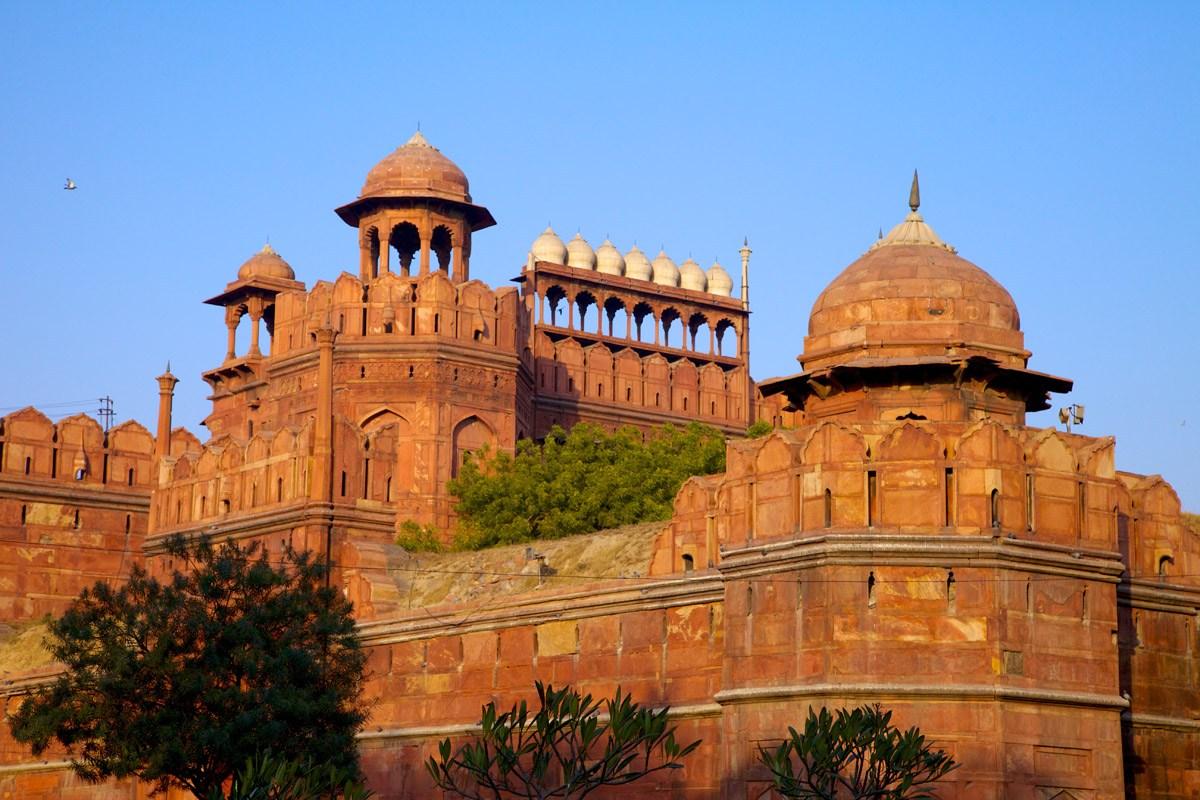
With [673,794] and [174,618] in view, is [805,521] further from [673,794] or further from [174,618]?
[174,618]

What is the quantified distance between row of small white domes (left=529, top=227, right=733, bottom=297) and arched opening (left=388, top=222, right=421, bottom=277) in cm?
582

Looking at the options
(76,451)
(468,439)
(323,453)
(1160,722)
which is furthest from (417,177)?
(1160,722)

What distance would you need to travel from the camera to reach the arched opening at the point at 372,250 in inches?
1743

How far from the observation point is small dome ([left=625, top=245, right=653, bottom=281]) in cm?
5366

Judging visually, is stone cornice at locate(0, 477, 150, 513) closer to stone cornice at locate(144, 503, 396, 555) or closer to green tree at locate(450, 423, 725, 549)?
stone cornice at locate(144, 503, 396, 555)

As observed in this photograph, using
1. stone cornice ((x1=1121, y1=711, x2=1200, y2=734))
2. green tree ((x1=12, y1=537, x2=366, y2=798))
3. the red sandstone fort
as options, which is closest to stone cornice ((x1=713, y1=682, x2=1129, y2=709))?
the red sandstone fort

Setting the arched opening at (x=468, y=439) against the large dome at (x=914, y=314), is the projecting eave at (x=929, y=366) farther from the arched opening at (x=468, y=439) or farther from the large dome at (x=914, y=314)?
the arched opening at (x=468, y=439)

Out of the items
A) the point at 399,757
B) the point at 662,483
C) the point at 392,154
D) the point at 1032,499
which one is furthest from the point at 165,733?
the point at 392,154

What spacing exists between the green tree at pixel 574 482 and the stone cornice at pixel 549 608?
814 cm

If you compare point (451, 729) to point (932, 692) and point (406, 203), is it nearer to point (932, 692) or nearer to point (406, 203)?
point (932, 692)

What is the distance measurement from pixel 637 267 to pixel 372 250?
10.7m

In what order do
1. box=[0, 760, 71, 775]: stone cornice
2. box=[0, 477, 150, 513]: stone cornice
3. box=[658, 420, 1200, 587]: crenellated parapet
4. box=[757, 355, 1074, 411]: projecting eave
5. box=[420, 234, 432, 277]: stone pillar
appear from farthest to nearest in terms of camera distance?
box=[420, 234, 432, 277]: stone pillar → box=[0, 477, 150, 513]: stone cornice → box=[0, 760, 71, 775]: stone cornice → box=[757, 355, 1074, 411]: projecting eave → box=[658, 420, 1200, 587]: crenellated parapet

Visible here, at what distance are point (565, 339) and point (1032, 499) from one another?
25226 mm

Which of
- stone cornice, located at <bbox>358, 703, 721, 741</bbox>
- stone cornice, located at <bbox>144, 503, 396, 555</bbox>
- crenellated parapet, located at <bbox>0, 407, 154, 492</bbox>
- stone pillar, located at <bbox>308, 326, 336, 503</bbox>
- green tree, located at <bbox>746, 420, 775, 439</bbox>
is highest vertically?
green tree, located at <bbox>746, 420, 775, 439</bbox>
